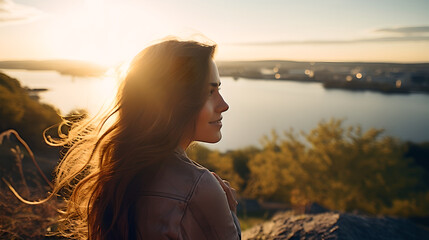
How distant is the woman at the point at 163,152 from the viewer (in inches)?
65.7

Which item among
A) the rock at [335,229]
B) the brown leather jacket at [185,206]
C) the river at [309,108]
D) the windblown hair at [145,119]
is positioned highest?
the windblown hair at [145,119]

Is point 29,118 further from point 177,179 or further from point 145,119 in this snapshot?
point 177,179

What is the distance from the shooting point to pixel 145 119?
70.9 inches

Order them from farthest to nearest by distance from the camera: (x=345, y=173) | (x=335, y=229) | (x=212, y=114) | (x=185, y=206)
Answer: (x=345, y=173) → (x=335, y=229) → (x=212, y=114) → (x=185, y=206)

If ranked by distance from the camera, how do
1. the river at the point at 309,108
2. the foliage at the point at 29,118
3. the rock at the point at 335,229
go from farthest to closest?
1. the river at the point at 309,108
2. the foliage at the point at 29,118
3. the rock at the point at 335,229

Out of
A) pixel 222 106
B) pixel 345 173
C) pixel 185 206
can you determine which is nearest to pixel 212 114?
pixel 222 106

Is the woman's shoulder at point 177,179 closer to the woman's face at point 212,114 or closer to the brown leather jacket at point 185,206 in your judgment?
the brown leather jacket at point 185,206

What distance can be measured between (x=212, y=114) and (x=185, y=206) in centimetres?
51

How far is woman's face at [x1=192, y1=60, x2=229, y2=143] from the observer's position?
1.88 meters

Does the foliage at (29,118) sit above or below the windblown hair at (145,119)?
below

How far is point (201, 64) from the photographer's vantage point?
1.83m

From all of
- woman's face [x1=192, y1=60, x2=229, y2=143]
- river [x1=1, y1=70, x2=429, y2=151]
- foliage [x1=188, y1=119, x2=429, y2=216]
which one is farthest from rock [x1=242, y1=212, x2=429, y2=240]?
river [x1=1, y1=70, x2=429, y2=151]

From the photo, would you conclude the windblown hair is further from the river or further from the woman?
the river

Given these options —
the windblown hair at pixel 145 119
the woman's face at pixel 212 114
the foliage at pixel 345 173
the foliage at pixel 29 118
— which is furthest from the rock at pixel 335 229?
the foliage at pixel 345 173
